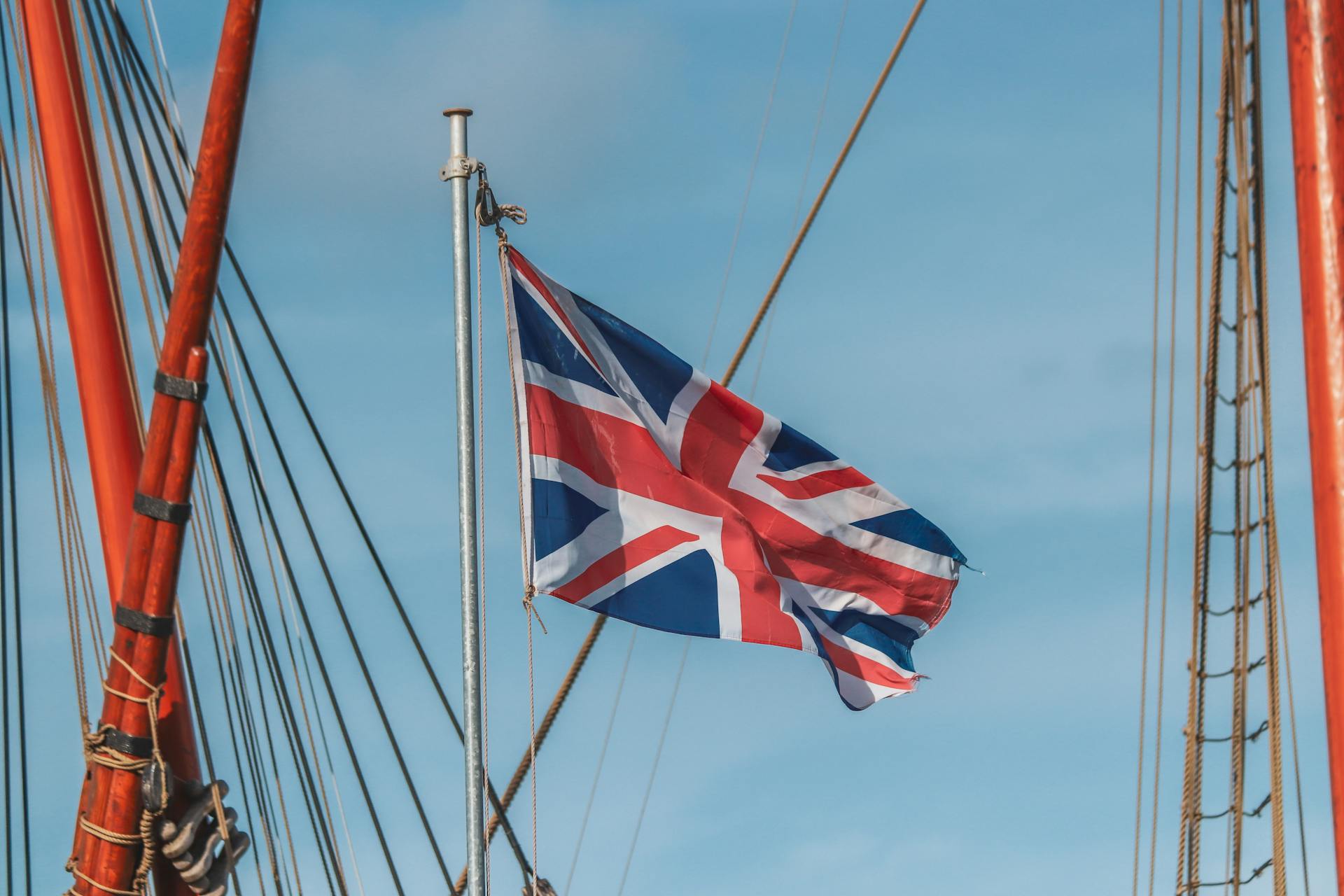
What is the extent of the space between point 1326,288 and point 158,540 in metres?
7.30

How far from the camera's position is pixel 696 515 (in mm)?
17688

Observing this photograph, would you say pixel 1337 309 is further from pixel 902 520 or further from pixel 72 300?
pixel 72 300

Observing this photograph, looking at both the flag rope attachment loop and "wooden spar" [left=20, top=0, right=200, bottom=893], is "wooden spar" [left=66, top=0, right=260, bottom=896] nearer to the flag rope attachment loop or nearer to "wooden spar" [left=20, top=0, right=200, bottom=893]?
the flag rope attachment loop

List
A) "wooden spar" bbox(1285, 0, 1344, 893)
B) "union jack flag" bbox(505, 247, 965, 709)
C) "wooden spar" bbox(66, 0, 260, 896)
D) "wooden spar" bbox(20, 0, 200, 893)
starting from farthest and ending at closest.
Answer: "union jack flag" bbox(505, 247, 965, 709)
"wooden spar" bbox(20, 0, 200, 893)
"wooden spar" bbox(66, 0, 260, 896)
"wooden spar" bbox(1285, 0, 1344, 893)

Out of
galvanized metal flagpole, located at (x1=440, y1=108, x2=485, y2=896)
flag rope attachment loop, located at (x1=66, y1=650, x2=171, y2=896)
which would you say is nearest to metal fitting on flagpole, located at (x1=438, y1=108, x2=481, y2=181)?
galvanized metal flagpole, located at (x1=440, y1=108, x2=485, y2=896)

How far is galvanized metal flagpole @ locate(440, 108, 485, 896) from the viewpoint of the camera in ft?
46.3

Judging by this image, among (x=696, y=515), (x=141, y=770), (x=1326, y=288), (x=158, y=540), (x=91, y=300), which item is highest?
(x=91, y=300)

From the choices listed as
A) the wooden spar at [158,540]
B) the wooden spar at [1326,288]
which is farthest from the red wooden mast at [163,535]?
the wooden spar at [1326,288]

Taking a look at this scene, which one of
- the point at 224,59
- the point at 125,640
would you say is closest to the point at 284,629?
the point at 125,640

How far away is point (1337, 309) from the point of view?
38.4 ft

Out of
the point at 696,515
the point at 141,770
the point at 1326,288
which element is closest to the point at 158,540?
the point at 141,770

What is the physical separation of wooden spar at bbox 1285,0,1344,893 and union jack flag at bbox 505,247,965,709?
6.52m

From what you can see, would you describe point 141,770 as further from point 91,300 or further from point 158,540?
point 91,300

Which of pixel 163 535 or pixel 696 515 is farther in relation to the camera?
pixel 696 515
